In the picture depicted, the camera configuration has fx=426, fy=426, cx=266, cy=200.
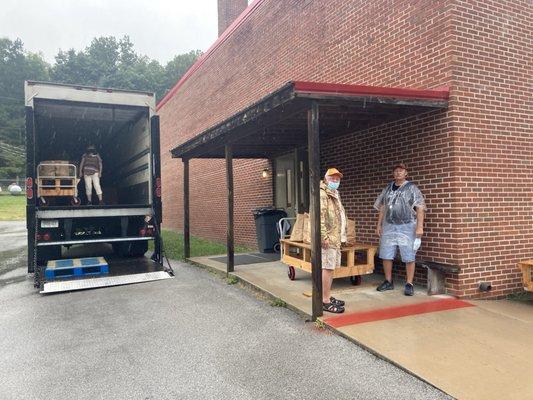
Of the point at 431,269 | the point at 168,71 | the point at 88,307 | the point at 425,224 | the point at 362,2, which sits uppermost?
the point at 168,71

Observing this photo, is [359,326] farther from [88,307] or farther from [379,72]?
[379,72]

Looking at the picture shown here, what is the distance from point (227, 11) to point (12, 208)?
19772 millimetres

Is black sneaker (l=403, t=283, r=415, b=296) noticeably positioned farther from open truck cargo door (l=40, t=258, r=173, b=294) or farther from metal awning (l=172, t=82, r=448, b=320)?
open truck cargo door (l=40, t=258, r=173, b=294)

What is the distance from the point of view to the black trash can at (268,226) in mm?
10188

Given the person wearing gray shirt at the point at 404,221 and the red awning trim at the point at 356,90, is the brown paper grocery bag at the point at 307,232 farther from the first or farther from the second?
the red awning trim at the point at 356,90

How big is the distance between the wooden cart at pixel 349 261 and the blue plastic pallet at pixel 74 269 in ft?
11.1

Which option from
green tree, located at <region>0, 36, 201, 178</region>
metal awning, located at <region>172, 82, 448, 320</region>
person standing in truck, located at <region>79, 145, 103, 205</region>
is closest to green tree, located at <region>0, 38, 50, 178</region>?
green tree, located at <region>0, 36, 201, 178</region>

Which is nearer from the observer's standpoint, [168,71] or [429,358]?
[429,358]

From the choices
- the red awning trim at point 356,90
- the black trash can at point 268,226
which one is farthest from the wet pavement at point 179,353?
the black trash can at point 268,226

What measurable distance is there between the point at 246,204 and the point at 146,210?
432 centimetres

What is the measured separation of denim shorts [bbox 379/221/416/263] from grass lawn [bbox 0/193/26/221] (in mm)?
24237

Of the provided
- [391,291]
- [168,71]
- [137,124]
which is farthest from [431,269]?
[168,71]

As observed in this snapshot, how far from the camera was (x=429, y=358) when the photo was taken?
3842 mm

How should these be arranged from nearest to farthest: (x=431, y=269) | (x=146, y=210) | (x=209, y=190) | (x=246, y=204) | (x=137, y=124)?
1. (x=431, y=269)
2. (x=146, y=210)
3. (x=137, y=124)
4. (x=246, y=204)
5. (x=209, y=190)
